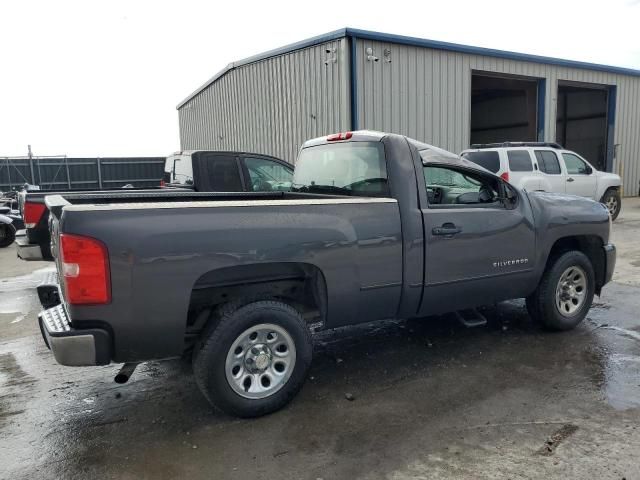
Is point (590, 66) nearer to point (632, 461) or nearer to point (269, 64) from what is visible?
point (269, 64)

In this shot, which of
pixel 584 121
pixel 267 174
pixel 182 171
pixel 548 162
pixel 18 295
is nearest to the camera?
pixel 18 295

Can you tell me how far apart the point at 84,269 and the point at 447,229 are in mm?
2582

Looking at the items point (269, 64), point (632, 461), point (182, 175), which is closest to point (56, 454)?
point (632, 461)

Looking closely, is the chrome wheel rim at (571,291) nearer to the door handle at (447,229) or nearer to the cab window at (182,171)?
the door handle at (447,229)

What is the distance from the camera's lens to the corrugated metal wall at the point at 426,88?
13406mm

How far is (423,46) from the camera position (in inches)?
561

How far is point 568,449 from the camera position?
295 cm

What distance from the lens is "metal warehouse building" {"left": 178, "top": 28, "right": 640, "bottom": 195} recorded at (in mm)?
13258

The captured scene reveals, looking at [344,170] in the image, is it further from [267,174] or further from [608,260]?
[267,174]

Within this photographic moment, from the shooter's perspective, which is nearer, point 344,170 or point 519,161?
point 344,170

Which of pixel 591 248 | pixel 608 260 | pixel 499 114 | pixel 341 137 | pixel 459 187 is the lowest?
pixel 608 260

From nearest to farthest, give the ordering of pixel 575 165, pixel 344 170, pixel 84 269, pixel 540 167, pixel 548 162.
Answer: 1. pixel 84 269
2. pixel 344 170
3. pixel 540 167
4. pixel 548 162
5. pixel 575 165

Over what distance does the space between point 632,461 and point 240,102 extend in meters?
17.3

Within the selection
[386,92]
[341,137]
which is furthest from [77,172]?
[341,137]
